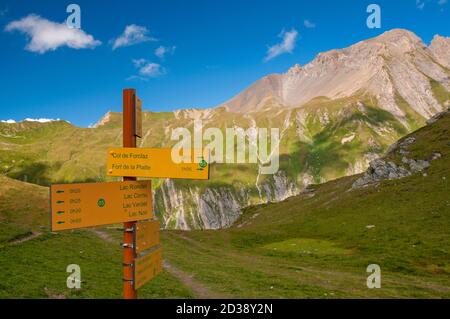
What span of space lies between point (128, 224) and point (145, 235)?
819 mm

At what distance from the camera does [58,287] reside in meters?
24.7

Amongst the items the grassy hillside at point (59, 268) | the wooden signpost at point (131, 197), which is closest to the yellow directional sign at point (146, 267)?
the wooden signpost at point (131, 197)

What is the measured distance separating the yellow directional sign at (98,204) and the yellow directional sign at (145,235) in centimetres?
30

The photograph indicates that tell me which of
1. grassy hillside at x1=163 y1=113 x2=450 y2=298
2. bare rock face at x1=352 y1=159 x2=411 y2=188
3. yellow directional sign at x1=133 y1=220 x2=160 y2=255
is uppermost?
bare rock face at x1=352 y1=159 x2=411 y2=188

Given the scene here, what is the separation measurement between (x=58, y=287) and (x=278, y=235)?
183ft

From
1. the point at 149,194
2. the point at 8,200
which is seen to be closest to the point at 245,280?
the point at 149,194

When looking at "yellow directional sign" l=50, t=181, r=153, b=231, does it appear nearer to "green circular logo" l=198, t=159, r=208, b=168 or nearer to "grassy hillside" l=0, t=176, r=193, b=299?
"green circular logo" l=198, t=159, r=208, b=168

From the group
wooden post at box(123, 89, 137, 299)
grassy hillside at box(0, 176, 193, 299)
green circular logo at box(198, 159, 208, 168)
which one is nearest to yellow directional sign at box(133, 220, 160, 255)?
wooden post at box(123, 89, 137, 299)

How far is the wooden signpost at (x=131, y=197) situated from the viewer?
1200 centimetres

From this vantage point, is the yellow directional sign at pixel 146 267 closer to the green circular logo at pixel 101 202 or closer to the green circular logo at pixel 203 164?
the green circular logo at pixel 101 202

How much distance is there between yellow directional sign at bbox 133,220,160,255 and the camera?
12.9m

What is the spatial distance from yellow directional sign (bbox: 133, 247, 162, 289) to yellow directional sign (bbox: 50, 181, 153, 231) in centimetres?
137
